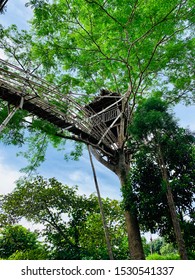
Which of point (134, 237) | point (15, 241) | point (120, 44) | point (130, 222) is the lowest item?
point (134, 237)

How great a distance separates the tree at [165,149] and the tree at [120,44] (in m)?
1.87

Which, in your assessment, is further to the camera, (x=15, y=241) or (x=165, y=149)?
(x=15, y=241)

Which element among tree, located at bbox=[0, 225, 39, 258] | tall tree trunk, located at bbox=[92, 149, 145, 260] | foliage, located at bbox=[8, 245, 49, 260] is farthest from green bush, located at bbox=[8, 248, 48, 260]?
tall tree trunk, located at bbox=[92, 149, 145, 260]

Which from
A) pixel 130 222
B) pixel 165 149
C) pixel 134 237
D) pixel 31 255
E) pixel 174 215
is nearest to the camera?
pixel 174 215

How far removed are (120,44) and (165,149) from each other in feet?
13.9

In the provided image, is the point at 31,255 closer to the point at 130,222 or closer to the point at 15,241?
the point at 15,241

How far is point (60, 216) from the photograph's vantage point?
41.7 ft

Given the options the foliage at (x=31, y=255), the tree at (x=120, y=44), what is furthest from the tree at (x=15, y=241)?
the tree at (x=120, y=44)

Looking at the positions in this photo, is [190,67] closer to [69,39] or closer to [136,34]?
[136,34]

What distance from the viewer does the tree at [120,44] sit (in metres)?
8.52

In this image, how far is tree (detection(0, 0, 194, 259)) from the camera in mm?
8516

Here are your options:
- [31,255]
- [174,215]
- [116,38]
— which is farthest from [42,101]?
[31,255]

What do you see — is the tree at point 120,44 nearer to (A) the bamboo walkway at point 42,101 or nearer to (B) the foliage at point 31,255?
(A) the bamboo walkway at point 42,101

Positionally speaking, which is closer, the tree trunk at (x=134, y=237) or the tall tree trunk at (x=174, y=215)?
the tall tree trunk at (x=174, y=215)
